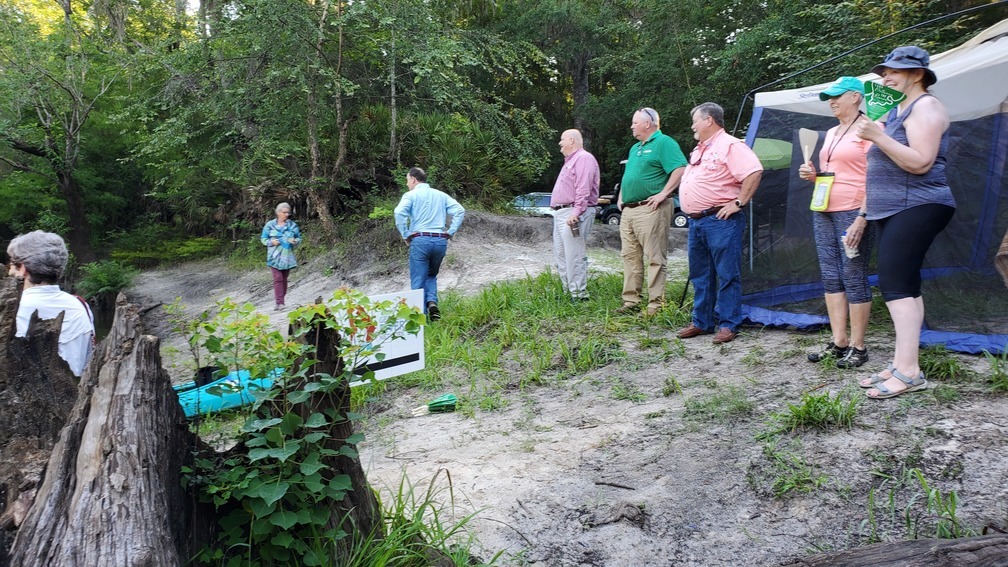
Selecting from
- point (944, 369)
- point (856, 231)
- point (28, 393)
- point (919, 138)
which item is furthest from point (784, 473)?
point (28, 393)

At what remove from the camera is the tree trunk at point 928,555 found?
1.88 m

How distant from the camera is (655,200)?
240 inches

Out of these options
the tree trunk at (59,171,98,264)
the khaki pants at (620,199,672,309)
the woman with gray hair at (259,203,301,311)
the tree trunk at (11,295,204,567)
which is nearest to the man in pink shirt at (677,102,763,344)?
the khaki pants at (620,199,672,309)

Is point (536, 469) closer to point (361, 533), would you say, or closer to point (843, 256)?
point (361, 533)

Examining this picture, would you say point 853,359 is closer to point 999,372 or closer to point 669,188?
point 999,372

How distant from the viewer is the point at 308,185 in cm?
1441

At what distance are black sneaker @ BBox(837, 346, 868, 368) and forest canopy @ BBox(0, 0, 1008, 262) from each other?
238 inches

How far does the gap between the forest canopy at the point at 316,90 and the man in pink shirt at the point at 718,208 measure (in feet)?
16.0

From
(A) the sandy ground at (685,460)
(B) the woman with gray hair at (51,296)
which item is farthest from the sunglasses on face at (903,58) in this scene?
(B) the woman with gray hair at (51,296)

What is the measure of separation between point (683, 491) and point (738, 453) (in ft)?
1.43

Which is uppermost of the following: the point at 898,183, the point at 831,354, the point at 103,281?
the point at 898,183

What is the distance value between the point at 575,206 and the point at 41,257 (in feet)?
15.3

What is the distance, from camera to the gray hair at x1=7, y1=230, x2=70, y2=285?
137 inches

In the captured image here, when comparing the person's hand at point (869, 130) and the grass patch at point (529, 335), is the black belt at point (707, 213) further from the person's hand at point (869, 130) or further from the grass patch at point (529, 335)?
the person's hand at point (869, 130)
